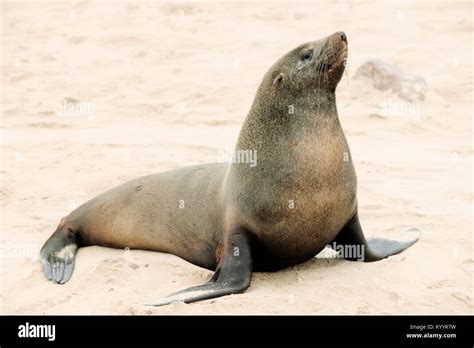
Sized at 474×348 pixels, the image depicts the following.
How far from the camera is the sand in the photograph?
14.8 ft

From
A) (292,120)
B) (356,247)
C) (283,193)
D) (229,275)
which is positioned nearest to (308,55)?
(292,120)

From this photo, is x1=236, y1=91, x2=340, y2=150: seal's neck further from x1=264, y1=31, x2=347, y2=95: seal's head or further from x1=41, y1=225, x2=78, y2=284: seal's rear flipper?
x1=41, y1=225, x2=78, y2=284: seal's rear flipper

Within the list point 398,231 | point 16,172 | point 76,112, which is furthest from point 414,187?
point 76,112

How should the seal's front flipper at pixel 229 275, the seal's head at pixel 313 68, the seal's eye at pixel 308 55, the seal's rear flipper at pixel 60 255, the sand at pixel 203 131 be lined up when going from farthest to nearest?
1. the seal's rear flipper at pixel 60 255
2. the seal's eye at pixel 308 55
3. the seal's head at pixel 313 68
4. the sand at pixel 203 131
5. the seal's front flipper at pixel 229 275

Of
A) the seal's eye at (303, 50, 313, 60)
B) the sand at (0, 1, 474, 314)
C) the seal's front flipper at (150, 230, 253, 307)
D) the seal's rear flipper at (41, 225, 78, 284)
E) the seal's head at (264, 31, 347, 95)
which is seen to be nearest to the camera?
the seal's front flipper at (150, 230, 253, 307)

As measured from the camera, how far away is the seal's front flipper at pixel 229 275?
4.19 meters

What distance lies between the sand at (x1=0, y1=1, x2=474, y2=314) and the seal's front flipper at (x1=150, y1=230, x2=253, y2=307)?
4.4 inches

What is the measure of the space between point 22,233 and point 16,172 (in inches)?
52.8

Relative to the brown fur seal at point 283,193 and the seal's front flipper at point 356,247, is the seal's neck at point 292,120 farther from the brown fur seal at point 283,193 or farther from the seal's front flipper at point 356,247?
the seal's front flipper at point 356,247

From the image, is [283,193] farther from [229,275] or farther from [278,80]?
[278,80]

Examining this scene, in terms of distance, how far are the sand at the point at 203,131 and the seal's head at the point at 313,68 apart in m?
1.04

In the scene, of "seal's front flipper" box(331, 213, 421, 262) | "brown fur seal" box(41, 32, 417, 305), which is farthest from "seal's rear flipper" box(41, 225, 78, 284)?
"seal's front flipper" box(331, 213, 421, 262)

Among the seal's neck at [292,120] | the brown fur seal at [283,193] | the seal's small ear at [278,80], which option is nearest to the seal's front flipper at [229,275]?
the brown fur seal at [283,193]

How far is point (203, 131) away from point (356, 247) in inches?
152
